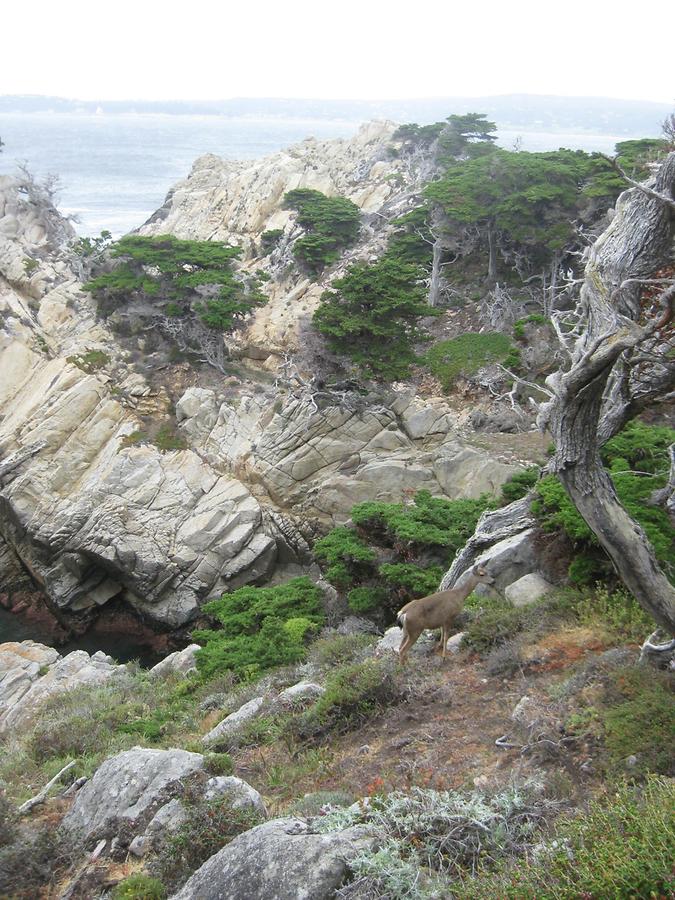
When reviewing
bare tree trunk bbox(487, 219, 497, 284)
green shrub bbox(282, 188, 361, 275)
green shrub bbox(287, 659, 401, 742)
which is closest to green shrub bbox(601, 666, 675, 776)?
green shrub bbox(287, 659, 401, 742)

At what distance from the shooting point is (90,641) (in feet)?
68.9

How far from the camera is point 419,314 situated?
21.1 metres

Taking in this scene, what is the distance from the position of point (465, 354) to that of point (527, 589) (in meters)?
14.4

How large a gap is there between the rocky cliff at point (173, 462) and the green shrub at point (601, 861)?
13752 mm

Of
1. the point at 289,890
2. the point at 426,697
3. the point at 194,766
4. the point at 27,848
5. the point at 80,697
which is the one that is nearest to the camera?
the point at 289,890

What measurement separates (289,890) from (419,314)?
18.3m

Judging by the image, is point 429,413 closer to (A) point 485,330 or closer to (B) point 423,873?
(A) point 485,330

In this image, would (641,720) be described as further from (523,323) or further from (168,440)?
(168,440)

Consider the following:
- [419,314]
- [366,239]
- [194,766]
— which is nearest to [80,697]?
[194,766]

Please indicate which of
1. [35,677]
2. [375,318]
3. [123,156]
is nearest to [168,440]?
[375,318]

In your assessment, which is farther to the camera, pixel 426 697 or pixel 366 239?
pixel 366 239

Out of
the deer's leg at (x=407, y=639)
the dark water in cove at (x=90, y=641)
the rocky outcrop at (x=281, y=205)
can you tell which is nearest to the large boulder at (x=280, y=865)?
the deer's leg at (x=407, y=639)

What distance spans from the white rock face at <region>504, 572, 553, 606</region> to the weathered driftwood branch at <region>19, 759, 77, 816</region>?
5953 millimetres

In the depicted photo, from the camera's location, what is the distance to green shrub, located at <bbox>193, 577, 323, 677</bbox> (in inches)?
467
